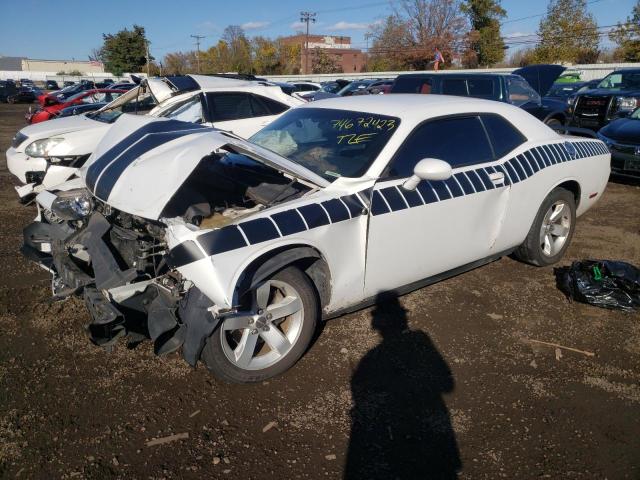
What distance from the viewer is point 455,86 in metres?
10.1

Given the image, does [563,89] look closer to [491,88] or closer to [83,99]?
[491,88]

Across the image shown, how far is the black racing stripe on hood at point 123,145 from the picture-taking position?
3.33 m

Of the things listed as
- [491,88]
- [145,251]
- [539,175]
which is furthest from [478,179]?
[491,88]

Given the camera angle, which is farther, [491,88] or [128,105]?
[491,88]

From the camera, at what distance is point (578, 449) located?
8.13 ft

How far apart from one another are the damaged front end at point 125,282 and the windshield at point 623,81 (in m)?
14.7

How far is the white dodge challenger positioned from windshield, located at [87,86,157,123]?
396 cm

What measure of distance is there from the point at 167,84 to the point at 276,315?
5.44m

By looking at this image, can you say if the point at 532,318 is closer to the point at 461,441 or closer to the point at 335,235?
the point at 461,441

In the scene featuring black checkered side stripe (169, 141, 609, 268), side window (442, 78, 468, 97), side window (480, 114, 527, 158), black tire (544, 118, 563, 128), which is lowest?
black tire (544, 118, 563, 128)

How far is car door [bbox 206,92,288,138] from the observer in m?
7.20

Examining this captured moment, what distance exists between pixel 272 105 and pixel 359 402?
591 centimetres

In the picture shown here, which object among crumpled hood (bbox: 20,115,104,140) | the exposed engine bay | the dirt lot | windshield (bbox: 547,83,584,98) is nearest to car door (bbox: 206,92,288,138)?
crumpled hood (bbox: 20,115,104,140)

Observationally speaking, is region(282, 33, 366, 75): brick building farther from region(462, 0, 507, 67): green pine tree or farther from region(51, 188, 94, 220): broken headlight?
region(51, 188, 94, 220): broken headlight
